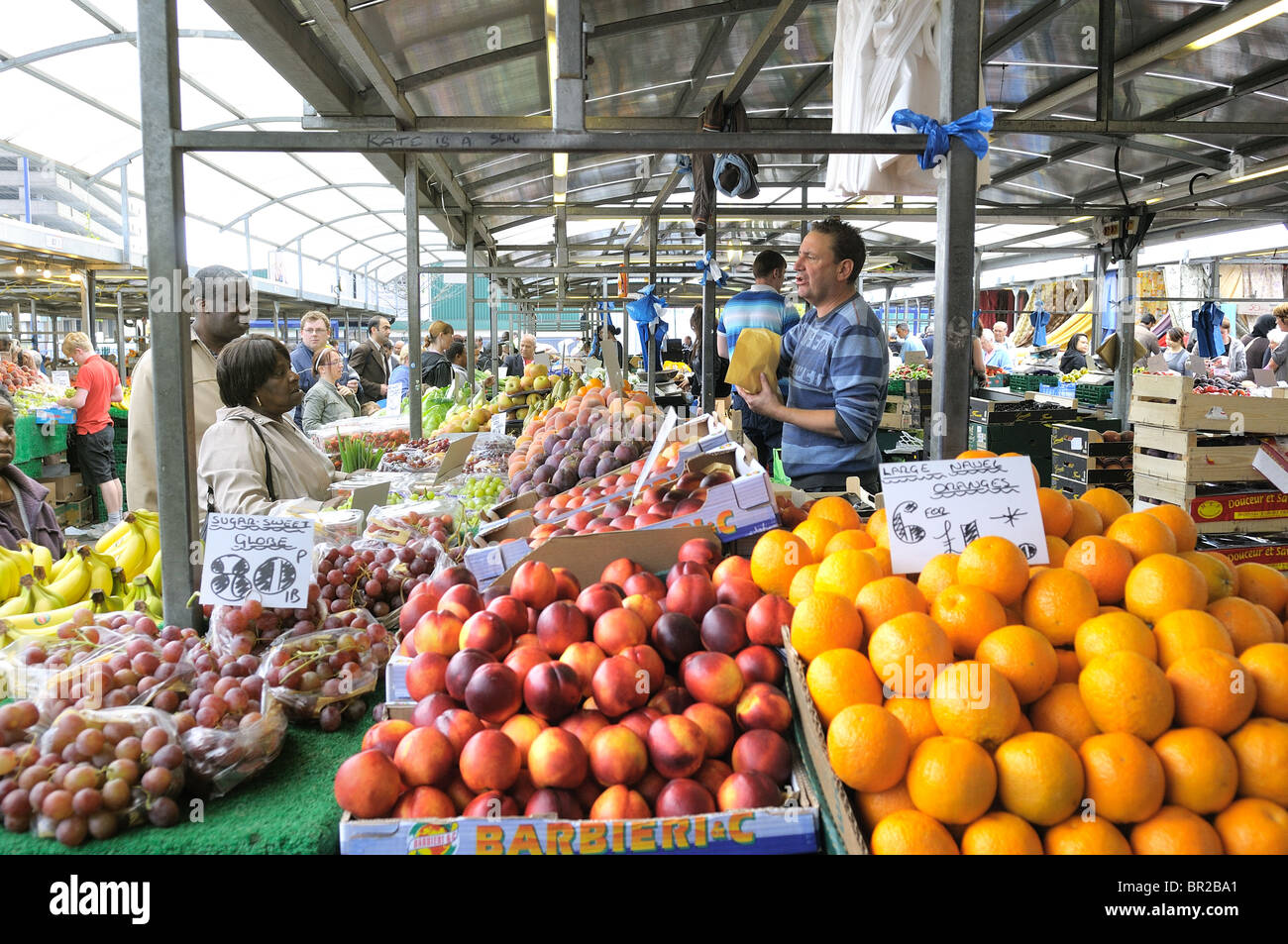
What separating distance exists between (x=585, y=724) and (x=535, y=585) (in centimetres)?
37

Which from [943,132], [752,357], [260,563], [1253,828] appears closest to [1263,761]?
[1253,828]

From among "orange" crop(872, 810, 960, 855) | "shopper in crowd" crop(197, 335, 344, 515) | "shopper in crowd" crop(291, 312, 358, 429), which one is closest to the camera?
"orange" crop(872, 810, 960, 855)

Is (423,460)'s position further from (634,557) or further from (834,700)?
(834,700)

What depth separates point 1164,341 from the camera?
45.4 ft

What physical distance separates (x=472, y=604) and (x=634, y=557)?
396mm

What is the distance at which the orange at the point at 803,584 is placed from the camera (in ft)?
5.41

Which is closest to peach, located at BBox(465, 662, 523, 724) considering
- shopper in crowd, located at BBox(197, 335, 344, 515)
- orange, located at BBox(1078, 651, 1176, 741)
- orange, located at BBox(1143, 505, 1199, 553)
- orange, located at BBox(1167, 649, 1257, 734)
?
orange, located at BBox(1078, 651, 1176, 741)

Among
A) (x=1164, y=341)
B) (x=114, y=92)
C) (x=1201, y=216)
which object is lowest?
(x=1164, y=341)

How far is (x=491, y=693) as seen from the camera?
1.37 metres

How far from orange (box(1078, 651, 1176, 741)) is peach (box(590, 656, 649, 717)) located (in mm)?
738

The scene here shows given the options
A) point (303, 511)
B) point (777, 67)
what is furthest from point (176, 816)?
point (777, 67)

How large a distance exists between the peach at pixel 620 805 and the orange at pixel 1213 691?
0.89 m

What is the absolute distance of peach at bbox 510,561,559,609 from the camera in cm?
168

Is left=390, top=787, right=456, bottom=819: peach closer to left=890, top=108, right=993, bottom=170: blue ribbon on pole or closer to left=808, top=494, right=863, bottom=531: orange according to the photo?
left=808, top=494, right=863, bottom=531: orange
